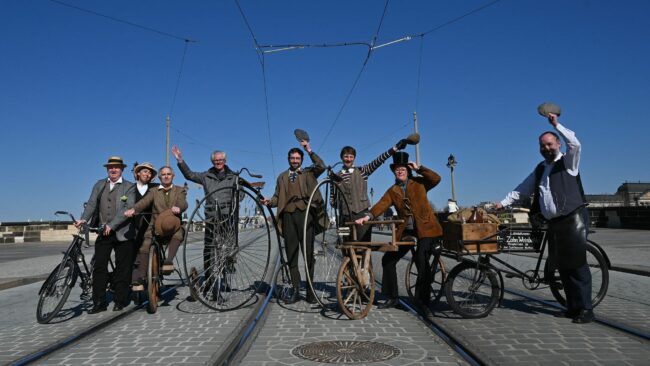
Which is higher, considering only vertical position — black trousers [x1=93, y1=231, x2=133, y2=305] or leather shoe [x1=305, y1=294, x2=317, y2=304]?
black trousers [x1=93, y1=231, x2=133, y2=305]

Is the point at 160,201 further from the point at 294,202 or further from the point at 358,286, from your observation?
the point at 358,286

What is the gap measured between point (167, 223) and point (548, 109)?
5237 millimetres

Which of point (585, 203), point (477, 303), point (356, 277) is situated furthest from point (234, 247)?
point (585, 203)

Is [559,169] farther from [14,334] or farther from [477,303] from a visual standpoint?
[14,334]

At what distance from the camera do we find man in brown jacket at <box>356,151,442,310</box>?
6598 millimetres

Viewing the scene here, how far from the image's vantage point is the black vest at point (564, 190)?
19.5 feet

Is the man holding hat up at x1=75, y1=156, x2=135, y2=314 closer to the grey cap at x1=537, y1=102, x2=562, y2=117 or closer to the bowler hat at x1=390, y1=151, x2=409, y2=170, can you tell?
the bowler hat at x1=390, y1=151, x2=409, y2=170

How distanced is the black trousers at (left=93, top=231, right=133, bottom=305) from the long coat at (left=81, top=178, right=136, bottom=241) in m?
0.12

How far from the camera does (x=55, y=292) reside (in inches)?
257

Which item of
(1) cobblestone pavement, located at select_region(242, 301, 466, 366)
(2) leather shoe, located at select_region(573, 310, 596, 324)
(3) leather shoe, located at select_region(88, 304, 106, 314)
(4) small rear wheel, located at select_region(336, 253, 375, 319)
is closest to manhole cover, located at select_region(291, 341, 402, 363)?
(1) cobblestone pavement, located at select_region(242, 301, 466, 366)

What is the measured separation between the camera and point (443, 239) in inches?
263

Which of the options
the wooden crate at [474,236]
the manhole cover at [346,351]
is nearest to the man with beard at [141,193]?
the manhole cover at [346,351]

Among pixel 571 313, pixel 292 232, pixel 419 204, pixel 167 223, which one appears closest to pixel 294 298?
pixel 292 232

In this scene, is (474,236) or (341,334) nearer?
(341,334)
